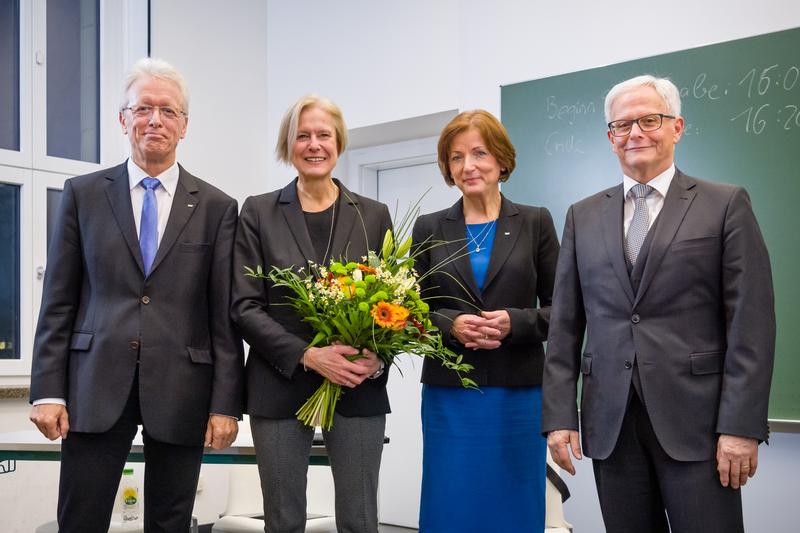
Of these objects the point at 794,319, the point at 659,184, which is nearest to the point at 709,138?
the point at 794,319

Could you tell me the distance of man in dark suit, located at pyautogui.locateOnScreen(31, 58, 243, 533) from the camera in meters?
2.12

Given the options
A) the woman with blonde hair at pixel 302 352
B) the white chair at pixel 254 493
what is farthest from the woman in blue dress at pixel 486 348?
the white chair at pixel 254 493

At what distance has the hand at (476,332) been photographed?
2400mm

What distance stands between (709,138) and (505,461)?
6.70ft

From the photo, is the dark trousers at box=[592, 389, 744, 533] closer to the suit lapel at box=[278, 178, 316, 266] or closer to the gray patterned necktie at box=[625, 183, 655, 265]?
the gray patterned necktie at box=[625, 183, 655, 265]

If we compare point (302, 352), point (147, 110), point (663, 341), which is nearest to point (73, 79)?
point (147, 110)

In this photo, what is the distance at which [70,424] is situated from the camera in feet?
7.02

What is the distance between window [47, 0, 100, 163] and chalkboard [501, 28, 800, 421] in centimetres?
252

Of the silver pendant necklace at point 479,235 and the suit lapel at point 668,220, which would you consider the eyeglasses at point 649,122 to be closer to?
the suit lapel at point 668,220

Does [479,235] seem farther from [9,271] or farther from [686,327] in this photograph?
[9,271]

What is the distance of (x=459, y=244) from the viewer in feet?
8.50

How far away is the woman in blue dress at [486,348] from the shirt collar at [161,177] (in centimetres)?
78

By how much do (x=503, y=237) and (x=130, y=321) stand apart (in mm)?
1137

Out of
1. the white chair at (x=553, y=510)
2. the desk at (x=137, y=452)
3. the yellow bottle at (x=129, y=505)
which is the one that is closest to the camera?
the desk at (x=137, y=452)
